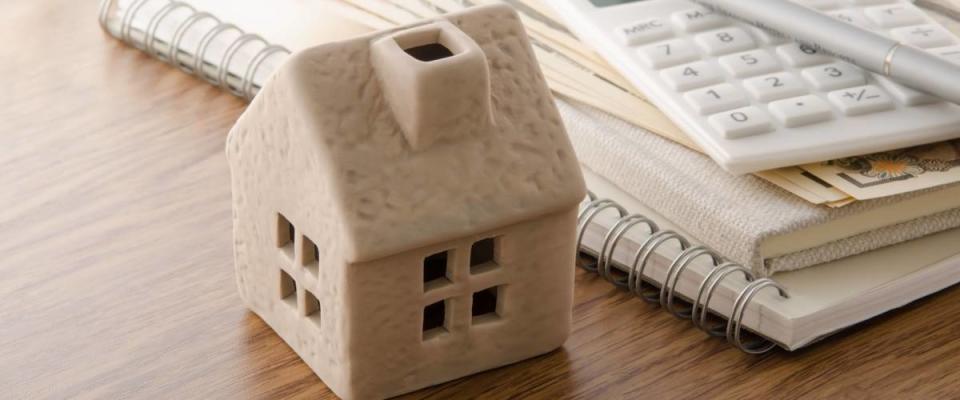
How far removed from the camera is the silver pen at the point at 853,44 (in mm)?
753

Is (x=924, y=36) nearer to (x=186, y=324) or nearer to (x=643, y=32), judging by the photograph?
(x=643, y=32)

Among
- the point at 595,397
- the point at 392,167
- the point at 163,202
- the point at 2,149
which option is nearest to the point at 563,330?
the point at 595,397

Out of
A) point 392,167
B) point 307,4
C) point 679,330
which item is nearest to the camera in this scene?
point 392,167

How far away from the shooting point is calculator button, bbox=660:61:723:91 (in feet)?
2.53

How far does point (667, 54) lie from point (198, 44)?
0.98 ft

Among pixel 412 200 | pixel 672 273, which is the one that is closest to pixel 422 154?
pixel 412 200

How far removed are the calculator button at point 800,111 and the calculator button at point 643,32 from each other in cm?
9

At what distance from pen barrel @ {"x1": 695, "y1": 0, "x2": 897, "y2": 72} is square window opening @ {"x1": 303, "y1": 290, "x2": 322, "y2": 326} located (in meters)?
0.32

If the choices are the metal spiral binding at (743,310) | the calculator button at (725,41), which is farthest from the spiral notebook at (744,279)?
the calculator button at (725,41)

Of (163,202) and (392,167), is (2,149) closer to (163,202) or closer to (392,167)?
(163,202)

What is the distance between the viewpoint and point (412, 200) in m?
0.58

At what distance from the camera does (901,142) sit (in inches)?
29.2

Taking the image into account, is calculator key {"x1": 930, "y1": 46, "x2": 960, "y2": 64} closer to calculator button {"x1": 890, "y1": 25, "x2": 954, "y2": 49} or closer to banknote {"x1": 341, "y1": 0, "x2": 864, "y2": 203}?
calculator button {"x1": 890, "y1": 25, "x2": 954, "y2": 49}

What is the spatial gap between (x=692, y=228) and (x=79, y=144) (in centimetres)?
37
